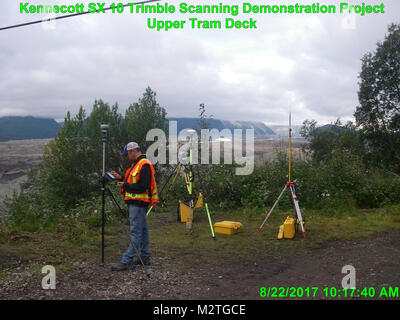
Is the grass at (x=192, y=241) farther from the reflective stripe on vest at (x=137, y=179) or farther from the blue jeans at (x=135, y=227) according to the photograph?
the reflective stripe on vest at (x=137, y=179)

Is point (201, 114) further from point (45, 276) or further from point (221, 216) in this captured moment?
point (45, 276)

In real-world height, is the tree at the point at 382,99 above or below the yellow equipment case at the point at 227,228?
above

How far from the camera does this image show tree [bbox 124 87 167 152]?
21.0m

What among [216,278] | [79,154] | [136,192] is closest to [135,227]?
[136,192]

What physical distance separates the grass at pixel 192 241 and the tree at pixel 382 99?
513 inches

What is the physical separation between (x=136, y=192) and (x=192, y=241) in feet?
8.28

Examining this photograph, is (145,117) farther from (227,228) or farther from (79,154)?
(227,228)

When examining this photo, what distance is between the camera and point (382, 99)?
2125 centimetres

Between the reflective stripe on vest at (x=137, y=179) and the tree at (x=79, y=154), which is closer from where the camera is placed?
the reflective stripe on vest at (x=137, y=179)

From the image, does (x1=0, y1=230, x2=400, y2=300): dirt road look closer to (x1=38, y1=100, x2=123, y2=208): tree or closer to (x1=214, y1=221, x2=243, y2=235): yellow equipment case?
(x1=214, y1=221, x2=243, y2=235): yellow equipment case

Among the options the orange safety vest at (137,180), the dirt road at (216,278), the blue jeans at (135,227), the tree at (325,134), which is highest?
the tree at (325,134)

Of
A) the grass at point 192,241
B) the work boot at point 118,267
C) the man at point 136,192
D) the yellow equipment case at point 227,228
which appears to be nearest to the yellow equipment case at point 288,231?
the grass at point 192,241

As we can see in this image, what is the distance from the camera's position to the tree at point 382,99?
20453 millimetres
